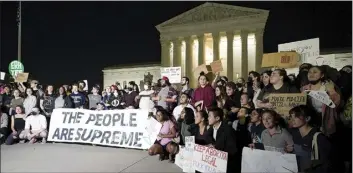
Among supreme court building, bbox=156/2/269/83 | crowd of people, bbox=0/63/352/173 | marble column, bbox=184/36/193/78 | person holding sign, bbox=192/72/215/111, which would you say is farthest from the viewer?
marble column, bbox=184/36/193/78

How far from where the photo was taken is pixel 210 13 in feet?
136

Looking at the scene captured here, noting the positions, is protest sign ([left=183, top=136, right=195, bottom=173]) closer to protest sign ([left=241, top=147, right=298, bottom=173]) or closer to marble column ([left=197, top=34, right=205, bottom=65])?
protest sign ([left=241, top=147, right=298, bottom=173])

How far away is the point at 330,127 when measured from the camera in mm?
4445

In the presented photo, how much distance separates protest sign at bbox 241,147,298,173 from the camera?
14.3ft

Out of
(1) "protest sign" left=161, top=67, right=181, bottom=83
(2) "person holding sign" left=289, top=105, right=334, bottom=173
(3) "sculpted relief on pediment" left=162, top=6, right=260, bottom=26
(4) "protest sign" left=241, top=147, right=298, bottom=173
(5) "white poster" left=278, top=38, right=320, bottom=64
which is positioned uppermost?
→ (3) "sculpted relief on pediment" left=162, top=6, right=260, bottom=26

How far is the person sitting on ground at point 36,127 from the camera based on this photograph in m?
9.32

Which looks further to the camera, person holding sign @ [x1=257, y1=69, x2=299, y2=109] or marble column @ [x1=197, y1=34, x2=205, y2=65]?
marble column @ [x1=197, y1=34, x2=205, y2=65]

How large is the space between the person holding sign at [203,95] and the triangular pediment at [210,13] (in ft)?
110

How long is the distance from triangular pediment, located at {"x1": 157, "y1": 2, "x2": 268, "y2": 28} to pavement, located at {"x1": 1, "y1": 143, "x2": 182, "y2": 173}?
112ft

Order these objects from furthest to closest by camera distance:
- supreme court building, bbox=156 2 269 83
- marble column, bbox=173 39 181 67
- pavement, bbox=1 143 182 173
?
marble column, bbox=173 39 181 67 < supreme court building, bbox=156 2 269 83 < pavement, bbox=1 143 182 173

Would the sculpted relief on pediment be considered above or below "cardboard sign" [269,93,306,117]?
above

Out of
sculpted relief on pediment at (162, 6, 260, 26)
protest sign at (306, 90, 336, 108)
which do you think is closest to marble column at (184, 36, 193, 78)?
sculpted relief on pediment at (162, 6, 260, 26)

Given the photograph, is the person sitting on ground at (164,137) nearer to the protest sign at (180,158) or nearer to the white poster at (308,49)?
the protest sign at (180,158)

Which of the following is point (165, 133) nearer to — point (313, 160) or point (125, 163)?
point (125, 163)
